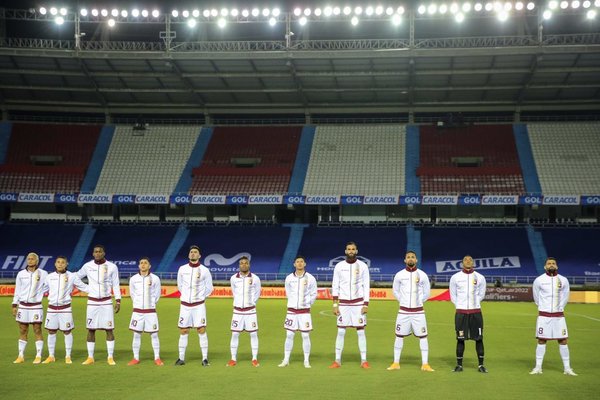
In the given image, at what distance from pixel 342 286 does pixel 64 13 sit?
36.2 m

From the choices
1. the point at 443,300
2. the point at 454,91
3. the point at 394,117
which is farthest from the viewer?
the point at 394,117

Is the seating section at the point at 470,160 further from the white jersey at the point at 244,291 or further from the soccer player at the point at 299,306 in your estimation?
the white jersey at the point at 244,291

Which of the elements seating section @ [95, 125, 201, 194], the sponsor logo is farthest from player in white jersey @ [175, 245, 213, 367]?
seating section @ [95, 125, 201, 194]

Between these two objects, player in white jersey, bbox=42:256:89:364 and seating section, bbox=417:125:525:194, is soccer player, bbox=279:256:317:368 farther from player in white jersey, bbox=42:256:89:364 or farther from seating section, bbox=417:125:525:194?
seating section, bbox=417:125:525:194

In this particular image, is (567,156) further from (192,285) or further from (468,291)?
(192,285)

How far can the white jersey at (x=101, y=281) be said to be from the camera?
1648 centimetres

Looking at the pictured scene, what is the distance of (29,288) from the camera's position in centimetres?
1686

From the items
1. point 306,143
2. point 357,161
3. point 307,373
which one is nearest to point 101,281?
point 307,373

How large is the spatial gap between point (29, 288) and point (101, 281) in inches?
77.6

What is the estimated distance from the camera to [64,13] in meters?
44.7

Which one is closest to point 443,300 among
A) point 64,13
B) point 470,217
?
point 470,217

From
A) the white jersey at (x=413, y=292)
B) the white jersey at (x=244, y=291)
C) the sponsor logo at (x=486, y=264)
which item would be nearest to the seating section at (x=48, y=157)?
the sponsor logo at (x=486, y=264)

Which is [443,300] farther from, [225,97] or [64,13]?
[64,13]

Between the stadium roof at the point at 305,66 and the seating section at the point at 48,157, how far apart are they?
6.78 feet
